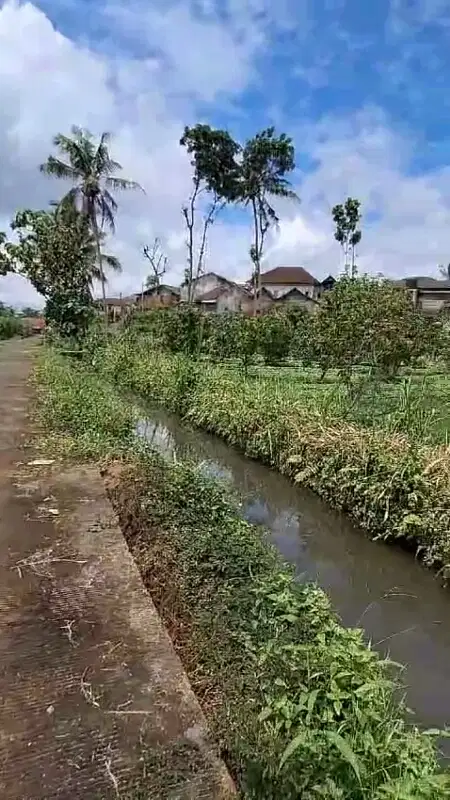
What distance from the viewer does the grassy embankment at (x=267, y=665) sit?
68.2 inches

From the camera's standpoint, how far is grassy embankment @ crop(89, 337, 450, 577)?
4590 millimetres

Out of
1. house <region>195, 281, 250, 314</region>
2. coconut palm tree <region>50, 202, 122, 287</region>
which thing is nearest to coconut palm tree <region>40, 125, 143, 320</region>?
coconut palm tree <region>50, 202, 122, 287</region>

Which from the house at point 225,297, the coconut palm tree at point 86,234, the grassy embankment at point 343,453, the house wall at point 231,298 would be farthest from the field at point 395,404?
the house wall at point 231,298

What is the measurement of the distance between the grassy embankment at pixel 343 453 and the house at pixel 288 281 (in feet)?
127

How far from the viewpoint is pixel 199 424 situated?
9703 millimetres

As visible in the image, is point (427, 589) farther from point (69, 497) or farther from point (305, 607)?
point (69, 497)

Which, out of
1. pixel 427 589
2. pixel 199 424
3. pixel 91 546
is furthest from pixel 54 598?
pixel 199 424

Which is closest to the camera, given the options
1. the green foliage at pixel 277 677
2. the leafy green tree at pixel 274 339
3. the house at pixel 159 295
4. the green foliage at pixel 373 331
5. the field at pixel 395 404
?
the green foliage at pixel 277 677

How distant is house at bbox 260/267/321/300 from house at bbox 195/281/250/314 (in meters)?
3.30

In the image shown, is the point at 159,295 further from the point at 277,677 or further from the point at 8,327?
the point at 277,677

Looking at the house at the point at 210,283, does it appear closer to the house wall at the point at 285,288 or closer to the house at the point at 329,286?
the house wall at the point at 285,288

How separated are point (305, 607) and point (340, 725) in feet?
2.62

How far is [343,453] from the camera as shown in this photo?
570 centimetres

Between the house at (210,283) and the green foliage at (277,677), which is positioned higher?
the house at (210,283)
